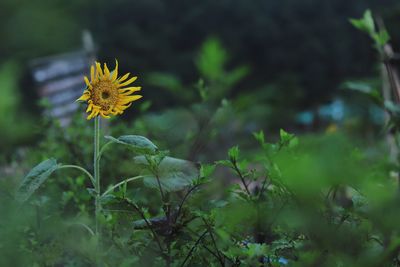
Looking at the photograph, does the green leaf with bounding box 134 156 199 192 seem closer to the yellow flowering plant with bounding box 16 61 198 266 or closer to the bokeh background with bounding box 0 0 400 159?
the yellow flowering plant with bounding box 16 61 198 266

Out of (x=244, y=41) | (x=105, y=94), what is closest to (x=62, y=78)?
(x=105, y=94)

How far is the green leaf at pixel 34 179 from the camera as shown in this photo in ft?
3.32

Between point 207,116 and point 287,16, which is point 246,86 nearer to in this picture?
point 287,16

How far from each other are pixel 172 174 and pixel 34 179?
0.21 meters

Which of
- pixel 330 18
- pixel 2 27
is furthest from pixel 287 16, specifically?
pixel 2 27

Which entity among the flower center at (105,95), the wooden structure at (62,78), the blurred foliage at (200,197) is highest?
the wooden structure at (62,78)

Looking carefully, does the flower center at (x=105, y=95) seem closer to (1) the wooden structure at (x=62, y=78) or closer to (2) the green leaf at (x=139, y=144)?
(2) the green leaf at (x=139, y=144)

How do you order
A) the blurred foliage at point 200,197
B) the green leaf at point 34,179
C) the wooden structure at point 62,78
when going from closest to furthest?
the blurred foliage at point 200,197 < the green leaf at point 34,179 < the wooden structure at point 62,78

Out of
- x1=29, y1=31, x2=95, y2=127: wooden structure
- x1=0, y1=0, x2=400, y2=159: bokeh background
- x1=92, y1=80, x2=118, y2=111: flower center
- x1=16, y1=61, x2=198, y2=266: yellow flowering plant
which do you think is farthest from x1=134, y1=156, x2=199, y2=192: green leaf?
x1=0, y1=0, x2=400, y2=159: bokeh background

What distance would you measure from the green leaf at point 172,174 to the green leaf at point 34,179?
132 millimetres

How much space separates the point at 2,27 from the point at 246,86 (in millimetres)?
5257

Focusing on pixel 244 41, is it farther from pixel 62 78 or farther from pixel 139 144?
pixel 139 144

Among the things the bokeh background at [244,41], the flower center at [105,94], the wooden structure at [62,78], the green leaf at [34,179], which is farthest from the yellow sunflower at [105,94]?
the bokeh background at [244,41]

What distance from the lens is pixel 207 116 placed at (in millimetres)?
1967
